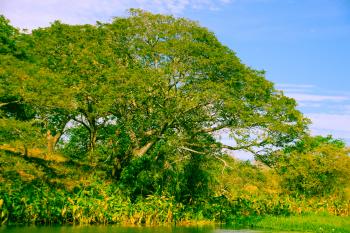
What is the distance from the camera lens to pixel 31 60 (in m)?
26.2

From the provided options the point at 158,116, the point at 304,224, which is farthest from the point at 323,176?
the point at 158,116

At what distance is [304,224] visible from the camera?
23.0 meters

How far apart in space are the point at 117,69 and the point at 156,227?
7.31 metres

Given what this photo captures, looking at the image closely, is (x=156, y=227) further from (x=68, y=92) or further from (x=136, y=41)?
(x=136, y=41)

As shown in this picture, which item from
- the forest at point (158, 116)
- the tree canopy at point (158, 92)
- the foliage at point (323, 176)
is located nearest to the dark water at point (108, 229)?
the forest at point (158, 116)

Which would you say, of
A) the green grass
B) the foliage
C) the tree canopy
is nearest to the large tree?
the tree canopy

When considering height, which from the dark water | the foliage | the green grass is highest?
the foliage

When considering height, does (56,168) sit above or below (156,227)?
above

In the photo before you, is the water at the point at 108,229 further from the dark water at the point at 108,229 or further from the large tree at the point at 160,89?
the large tree at the point at 160,89

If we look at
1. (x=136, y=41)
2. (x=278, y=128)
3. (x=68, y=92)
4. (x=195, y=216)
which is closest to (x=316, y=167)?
(x=278, y=128)

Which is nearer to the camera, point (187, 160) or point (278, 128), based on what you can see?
point (278, 128)

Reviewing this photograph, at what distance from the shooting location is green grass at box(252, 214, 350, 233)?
2228 centimetres

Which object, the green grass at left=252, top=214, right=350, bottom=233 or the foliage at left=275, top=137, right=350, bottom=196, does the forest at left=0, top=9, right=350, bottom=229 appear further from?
the foliage at left=275, top=137, right=350, bottom=196

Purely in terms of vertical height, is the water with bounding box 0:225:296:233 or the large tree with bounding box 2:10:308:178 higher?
the large tree with bounding box 2:10:308:178
